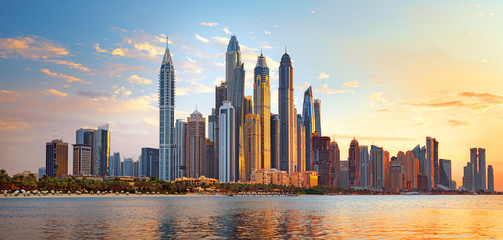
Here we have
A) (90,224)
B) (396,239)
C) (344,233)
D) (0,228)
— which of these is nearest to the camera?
(396,239)

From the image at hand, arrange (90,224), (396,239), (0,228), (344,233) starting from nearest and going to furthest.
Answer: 1. (396,239)
2. (344,233)
3. (0,228)
4. (90,224)

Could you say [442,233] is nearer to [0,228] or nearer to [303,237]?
[303,237]

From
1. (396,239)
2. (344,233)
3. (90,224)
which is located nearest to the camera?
(396,239)

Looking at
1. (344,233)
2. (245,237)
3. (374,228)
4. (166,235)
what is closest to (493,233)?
(374,228)

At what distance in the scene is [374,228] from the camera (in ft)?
291

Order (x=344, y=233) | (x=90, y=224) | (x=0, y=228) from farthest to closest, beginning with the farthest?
1. (x=90, y=224)
2. (x=0, y=228)
3. (x=344, y=233)

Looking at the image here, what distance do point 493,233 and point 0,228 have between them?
81.3 metres

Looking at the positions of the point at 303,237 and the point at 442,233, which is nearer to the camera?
the point at 303,237

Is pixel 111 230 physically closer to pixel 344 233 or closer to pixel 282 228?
pixel 282 228

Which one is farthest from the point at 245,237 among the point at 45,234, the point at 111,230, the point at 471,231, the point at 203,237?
the point at 471,231

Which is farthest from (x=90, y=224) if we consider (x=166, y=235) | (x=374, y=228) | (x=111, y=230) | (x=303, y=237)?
(x=374, y=228)

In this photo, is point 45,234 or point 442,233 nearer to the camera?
point 45,234

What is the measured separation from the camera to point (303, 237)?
7200 cm

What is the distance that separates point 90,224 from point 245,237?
35.5 meters
